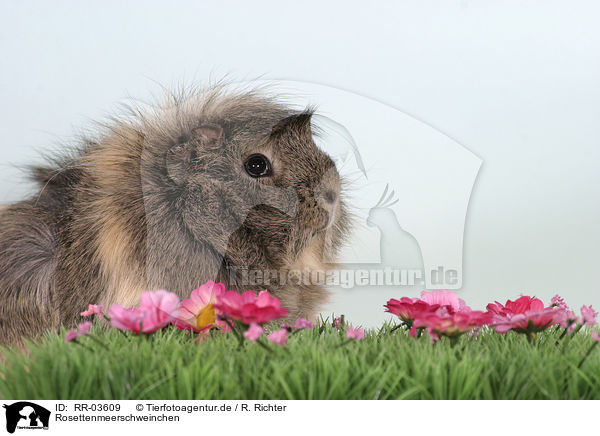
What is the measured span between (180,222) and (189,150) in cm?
20

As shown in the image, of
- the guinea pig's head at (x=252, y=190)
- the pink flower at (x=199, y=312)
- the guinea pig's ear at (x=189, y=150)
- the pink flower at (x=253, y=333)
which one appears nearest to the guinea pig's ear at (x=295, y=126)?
the guinea pig's head at (x=252, y=190)

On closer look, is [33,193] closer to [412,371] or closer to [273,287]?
[273,287]

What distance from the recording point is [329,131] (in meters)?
1.72

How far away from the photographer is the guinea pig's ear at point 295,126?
1.64 meters

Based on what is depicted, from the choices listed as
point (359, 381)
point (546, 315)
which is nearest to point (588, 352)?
point (546, 315)

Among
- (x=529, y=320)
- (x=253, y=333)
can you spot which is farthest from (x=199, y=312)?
(x=529, y=320)

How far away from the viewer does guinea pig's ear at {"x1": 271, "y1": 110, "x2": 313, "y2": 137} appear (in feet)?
5.37

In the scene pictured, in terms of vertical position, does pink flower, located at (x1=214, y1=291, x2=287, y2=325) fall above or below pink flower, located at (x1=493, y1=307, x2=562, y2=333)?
below

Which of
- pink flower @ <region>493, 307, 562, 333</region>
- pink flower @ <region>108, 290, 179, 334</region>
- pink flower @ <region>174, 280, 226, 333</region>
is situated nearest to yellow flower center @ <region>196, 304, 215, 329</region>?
pink flower @ <region>174, 280, 226, 333</region>

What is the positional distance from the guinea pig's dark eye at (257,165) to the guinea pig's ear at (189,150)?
0.35 feet

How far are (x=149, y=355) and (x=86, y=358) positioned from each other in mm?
110

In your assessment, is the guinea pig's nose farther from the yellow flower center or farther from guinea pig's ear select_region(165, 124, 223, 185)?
the yellow flower center
